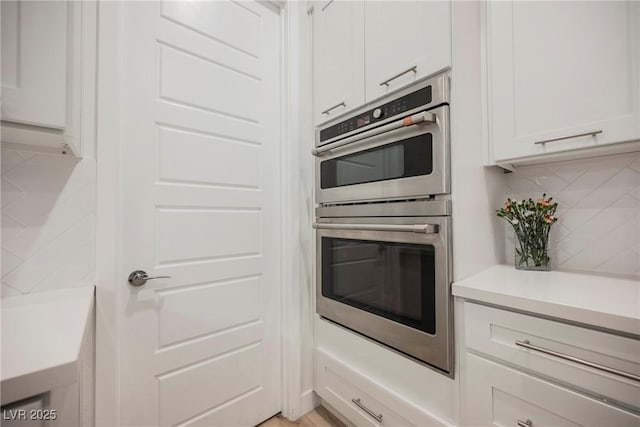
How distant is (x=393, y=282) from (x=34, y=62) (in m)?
1.30

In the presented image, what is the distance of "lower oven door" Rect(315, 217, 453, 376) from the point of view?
3.31 feet

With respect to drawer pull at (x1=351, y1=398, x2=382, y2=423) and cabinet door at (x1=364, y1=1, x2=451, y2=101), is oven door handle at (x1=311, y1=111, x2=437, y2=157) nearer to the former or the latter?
cabinet door at (x1=364, y1=1, x2=451, y2=101)

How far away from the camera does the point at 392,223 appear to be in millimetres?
1175

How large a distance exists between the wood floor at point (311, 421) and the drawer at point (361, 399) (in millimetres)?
134

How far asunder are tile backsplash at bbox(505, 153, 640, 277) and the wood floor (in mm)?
1400

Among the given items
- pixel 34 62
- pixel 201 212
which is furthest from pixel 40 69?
pixel 201 212

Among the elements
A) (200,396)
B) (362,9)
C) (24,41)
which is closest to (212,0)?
(362,9)

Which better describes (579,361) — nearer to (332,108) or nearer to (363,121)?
(363,121)

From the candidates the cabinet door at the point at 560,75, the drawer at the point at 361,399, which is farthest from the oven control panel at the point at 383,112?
the drawer at the point at 361,399

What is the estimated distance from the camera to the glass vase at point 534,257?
118 centimetres

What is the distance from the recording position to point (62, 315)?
2.61 feet

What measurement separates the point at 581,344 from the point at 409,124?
839mm

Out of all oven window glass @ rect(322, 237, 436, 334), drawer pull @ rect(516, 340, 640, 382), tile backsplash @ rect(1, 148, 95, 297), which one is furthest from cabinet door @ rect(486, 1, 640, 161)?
tile backsplash @ rect(1, 148, 95, 297)

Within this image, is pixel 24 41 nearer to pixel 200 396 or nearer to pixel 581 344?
pixel 200 396
